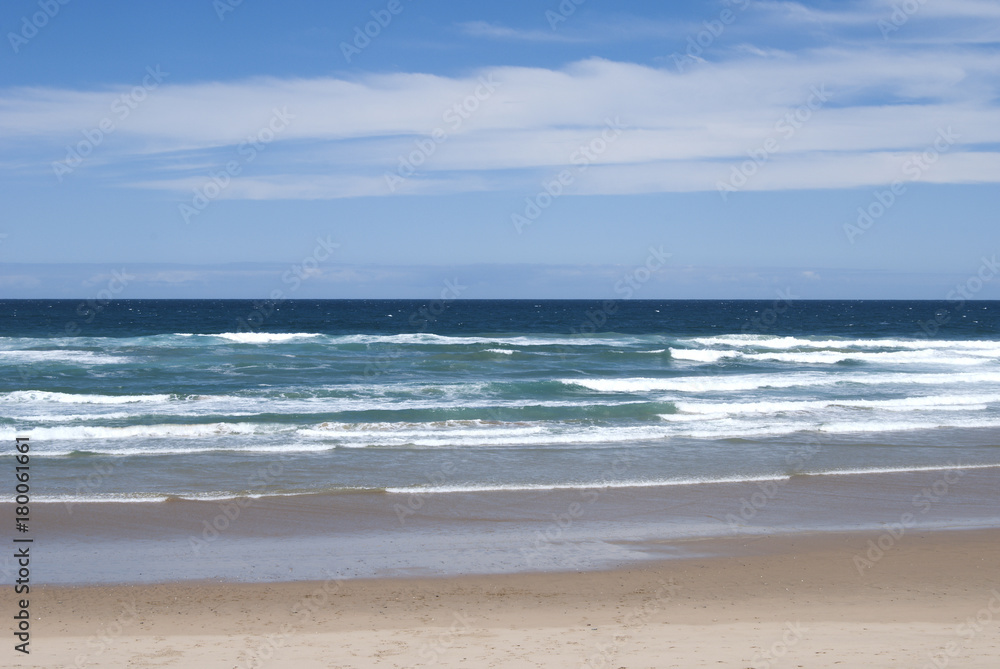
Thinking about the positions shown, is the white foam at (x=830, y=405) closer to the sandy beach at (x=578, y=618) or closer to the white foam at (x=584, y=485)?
the white foam at (x=584, y=485)

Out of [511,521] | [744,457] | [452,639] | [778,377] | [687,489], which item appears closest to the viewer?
[452,639]

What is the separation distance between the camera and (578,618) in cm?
677

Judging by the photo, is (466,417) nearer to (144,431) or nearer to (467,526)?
(144,431)

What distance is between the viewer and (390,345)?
3566 centimetres

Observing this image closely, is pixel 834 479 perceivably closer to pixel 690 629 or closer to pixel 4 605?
pixel 690 629

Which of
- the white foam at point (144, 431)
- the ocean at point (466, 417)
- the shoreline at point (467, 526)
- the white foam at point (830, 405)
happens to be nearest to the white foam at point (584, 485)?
the ocean at point (466, 417)

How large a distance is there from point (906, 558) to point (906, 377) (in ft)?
65.1

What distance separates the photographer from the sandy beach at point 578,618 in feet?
19.0

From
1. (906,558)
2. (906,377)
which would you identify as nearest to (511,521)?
(906,558)

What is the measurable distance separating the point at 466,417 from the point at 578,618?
1153 centimetres

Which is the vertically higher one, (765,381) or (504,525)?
(765,381)

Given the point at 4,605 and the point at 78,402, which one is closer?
the point at 4,605

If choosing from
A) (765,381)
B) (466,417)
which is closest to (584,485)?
(466,417)

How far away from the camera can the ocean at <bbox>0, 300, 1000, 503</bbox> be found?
12625 millimetres
